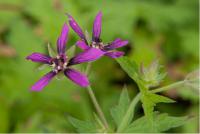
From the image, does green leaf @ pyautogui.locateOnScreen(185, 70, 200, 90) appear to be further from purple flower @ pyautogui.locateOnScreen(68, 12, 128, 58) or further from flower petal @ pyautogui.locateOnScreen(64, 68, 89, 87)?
flower petal @ pyautogui.locateOnScreen(64, 68, 89, 87)

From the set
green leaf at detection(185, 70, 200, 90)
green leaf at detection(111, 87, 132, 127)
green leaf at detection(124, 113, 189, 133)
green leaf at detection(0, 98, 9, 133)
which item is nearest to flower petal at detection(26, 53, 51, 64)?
green leaf at detection(111, 87, 132, 127)

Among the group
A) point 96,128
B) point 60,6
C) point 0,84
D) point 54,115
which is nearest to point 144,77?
point 96,128

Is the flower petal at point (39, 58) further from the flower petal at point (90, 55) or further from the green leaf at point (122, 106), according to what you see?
the green leaf at point (122, 106)

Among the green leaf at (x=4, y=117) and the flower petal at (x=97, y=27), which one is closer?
the flower petal at (x=97, y=27)

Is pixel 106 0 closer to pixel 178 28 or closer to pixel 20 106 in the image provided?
pixel 178 28

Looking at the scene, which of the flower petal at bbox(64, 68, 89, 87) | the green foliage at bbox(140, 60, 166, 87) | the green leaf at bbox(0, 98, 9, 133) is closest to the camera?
the flower petal at bbox(64, 68, 89, 87)

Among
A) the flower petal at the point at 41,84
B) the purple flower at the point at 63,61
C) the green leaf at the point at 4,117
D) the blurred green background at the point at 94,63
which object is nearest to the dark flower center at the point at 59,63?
the purple flower at the point at 63,61
